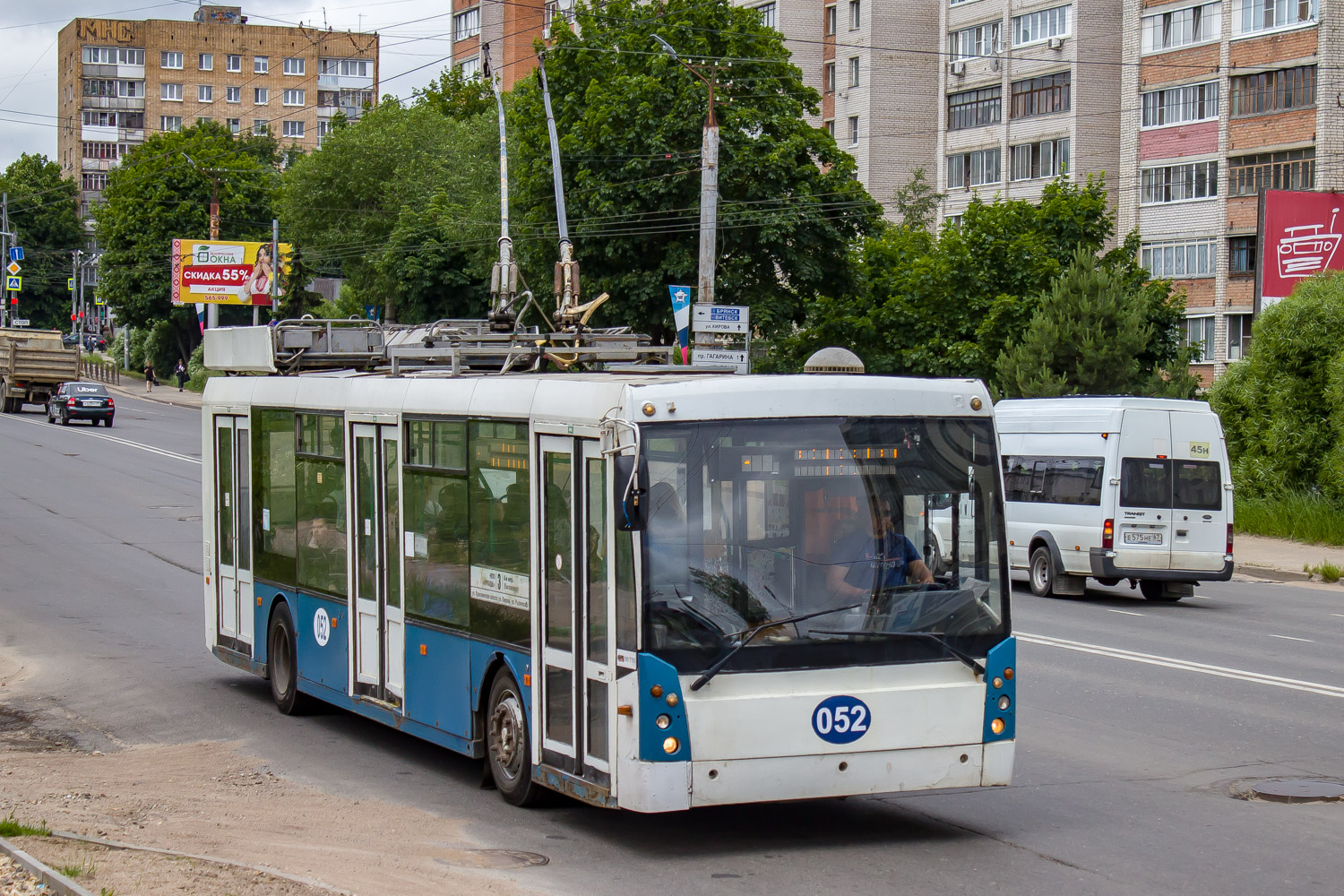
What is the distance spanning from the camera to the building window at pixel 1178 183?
52094mm

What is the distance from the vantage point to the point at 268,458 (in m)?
12.7

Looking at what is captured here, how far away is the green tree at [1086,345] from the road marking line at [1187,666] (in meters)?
17.8

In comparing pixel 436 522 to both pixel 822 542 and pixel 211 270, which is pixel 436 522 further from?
pixel 211 270

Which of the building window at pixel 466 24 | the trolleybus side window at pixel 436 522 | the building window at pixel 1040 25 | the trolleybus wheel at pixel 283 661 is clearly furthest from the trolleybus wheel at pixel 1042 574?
the building window at pixel 466 24

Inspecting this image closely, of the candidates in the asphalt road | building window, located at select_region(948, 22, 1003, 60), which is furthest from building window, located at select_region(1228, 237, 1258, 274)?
the asphalt road

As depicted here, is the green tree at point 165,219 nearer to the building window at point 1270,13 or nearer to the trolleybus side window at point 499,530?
the building window at point 1270,13

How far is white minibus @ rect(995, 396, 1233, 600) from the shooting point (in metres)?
20.6

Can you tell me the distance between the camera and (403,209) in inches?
2470

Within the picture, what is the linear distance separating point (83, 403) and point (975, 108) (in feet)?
117

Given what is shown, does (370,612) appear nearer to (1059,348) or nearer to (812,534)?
(812,534)

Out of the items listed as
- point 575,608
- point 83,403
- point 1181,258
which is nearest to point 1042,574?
point 575,608

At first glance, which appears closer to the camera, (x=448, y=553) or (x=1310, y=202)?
(x=448, y=553)

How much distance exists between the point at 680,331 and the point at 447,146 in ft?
139

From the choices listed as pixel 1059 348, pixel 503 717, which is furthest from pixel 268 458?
pixel 1059 348
